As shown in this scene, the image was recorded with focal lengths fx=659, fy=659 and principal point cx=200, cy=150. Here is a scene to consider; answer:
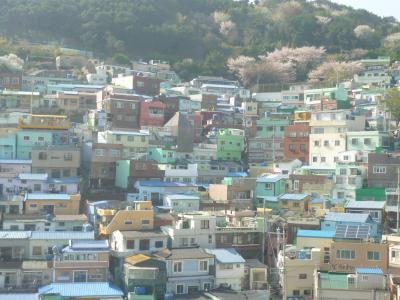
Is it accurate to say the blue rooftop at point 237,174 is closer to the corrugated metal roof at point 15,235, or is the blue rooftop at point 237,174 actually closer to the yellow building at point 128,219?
the yellow building at point 128,219

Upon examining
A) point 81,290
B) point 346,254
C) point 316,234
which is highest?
point 316,234

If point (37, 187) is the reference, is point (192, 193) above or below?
below

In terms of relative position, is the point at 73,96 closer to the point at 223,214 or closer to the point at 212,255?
the point at 223,214

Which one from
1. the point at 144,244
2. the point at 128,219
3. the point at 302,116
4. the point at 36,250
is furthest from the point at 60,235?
the point at 302,116

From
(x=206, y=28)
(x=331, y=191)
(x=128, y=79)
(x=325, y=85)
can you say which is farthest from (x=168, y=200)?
(x=206, y=28)

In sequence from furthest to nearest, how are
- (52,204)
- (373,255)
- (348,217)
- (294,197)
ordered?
(294,197), (52,204), (348,217), (373,255)

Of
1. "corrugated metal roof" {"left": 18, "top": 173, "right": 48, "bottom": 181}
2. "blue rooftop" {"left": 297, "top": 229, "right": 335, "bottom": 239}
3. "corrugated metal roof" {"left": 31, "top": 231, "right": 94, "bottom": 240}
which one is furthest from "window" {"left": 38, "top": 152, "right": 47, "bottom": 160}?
"blue rooftop" {"left": 297, "top": 229, "right": 335, "bottom": 239}

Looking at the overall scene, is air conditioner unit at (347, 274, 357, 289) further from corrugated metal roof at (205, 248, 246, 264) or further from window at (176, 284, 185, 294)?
window at (176, 284, 185, 294)

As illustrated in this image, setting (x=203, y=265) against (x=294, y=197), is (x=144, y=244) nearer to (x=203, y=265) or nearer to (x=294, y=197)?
(x=203, y=265)
